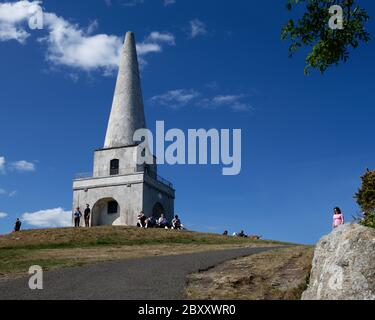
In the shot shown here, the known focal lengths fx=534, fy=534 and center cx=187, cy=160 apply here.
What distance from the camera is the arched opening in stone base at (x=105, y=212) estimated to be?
40875 mm

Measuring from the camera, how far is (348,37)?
40.6 ft

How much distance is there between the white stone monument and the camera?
39.6m

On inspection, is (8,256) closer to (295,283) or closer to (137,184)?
(295,283)

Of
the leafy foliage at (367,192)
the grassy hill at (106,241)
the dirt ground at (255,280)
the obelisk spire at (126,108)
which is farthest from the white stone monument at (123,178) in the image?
the dirt ground at (255,280)

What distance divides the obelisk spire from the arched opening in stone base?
4365 mm

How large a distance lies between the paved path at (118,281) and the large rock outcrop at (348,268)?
286cm

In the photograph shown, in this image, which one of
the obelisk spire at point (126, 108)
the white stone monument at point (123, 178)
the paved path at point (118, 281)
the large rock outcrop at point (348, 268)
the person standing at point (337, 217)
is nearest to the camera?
the large rock outcrop at point (348, 268)

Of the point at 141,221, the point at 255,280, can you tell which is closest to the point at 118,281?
the point at 255,280

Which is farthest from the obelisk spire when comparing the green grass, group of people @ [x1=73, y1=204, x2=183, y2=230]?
the green grass

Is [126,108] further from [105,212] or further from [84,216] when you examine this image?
[84,216]

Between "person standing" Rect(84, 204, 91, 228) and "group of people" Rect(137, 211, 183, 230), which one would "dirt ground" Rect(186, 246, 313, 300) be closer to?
"group of people" Rect(137, 211, 183, 230)

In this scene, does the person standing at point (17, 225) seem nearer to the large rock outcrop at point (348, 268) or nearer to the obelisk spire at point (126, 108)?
the obelisk spire at point (126, 108)
